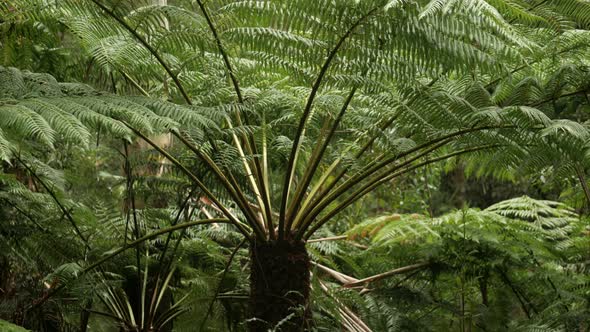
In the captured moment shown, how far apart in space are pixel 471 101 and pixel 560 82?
30 cm

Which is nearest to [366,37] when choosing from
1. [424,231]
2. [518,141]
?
[518,141]

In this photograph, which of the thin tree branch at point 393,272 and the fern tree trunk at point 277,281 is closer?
the fern tree trunk at point 277,281

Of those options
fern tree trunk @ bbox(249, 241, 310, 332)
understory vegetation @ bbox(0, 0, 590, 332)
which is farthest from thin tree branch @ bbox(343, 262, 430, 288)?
fern tree trunk @ bbox(249, 241, 310, 332)

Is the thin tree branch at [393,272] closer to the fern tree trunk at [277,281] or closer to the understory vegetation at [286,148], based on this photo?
the understory vegetation at [286,148]

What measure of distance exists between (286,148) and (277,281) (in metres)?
0.57

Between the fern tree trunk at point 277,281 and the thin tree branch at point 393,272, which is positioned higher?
the thin tree branch at point 393,272

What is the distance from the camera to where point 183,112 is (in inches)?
80.4

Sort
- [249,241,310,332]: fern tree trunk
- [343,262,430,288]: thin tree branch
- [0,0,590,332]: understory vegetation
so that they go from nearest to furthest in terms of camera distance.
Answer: [0,0,590,332]: understory vegetation < [249,241,310,332]: fern tree trunk < [343,262,430,288]: thin tree branch

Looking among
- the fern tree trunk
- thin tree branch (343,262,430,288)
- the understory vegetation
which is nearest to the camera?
the understory vegetation

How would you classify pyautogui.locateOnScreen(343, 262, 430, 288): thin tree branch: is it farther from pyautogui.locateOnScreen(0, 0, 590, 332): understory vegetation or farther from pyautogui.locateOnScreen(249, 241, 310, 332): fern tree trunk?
pyautogui.locateOnScreen(249, 241, 310, 332): fern tree trunk

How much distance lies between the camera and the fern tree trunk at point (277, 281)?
225cm

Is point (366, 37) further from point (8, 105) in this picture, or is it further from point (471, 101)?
point (8, 105)

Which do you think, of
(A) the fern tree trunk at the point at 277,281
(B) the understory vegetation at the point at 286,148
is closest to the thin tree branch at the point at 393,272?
(B) the understory vegetation at the point at 286,148

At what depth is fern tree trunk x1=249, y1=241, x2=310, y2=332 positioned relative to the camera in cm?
225
